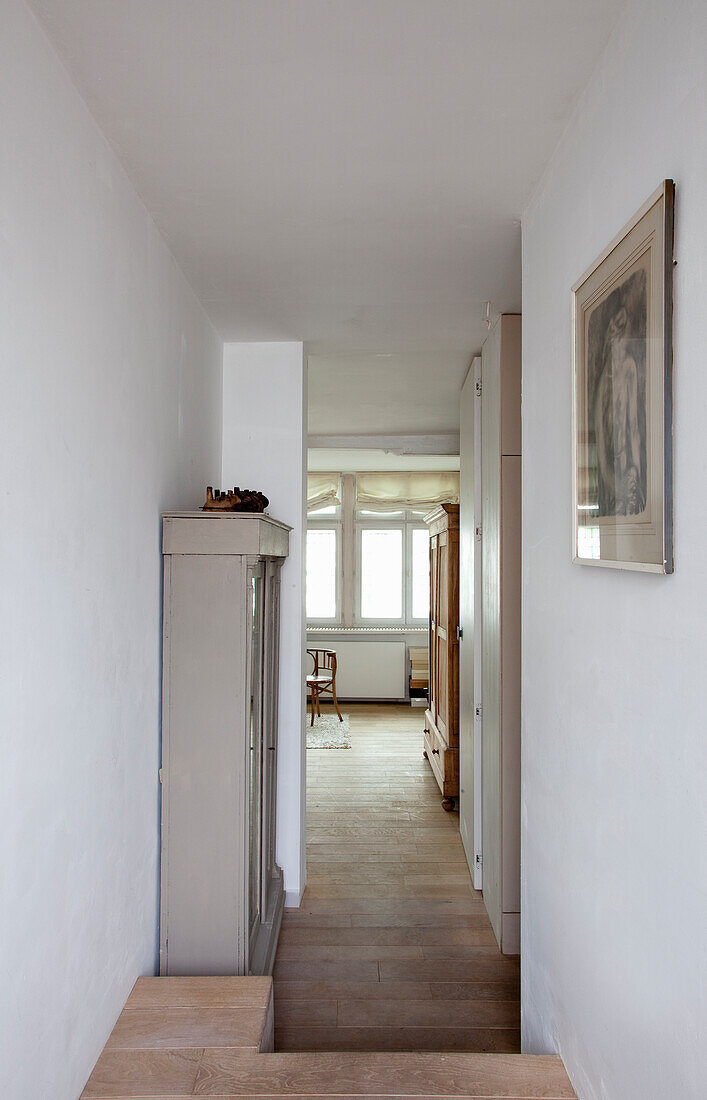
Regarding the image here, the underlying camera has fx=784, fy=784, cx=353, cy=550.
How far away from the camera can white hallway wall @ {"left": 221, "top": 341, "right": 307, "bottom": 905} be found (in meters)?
3.50

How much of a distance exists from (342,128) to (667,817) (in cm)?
160

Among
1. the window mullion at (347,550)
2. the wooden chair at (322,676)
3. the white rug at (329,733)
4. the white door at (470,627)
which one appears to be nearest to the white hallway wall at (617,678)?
the white door at (470,627)

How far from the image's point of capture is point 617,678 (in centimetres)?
139

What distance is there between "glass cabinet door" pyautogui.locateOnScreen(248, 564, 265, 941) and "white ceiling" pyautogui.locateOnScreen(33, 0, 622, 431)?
1.06 meters

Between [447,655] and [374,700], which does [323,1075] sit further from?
[374,700]

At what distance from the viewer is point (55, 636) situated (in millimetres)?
1592

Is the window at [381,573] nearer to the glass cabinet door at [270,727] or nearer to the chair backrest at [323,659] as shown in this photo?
the chair backrest at [323,659]

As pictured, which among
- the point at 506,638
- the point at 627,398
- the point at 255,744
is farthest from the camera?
the point at 506,638

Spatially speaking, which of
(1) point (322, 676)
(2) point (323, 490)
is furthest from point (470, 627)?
(2) point (323, 490)

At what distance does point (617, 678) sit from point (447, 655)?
358cm

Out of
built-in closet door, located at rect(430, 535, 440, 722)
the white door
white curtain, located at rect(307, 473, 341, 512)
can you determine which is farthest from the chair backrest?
the white door

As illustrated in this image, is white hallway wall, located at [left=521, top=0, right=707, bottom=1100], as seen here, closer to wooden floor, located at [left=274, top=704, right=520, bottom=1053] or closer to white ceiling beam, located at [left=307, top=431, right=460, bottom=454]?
wooden floor, located at [left=274, top=704, right=520, bottom=1053]

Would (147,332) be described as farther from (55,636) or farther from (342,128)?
(55,636)

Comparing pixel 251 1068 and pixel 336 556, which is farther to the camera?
pixel 336 556
